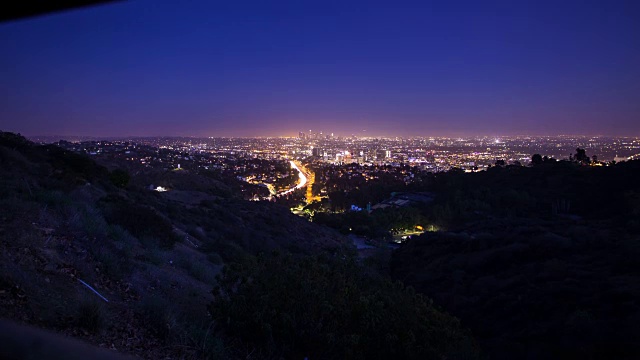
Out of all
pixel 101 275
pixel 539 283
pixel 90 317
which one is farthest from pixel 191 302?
pixel 539 283

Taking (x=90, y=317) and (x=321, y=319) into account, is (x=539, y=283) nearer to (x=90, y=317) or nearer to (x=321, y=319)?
(x=321, y=319)

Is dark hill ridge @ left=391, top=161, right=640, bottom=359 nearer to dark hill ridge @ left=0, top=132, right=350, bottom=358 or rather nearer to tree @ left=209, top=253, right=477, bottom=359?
tree @ left=209, top=253, right=477, bottom=359

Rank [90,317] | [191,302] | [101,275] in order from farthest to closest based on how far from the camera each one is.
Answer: [191,302] → [101,275] → [90,317]

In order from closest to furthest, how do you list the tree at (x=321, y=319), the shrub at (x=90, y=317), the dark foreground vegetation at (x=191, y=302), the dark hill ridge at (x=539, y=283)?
the shrub at (x=90, y=317) < the dark foreground vegetation at (x=191, y=302) < the tree at (x=321, y=319) < the dark hill ridge at (x=539, y=283)

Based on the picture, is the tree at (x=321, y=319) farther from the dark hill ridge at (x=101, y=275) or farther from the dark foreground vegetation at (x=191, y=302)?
the dark hill ridge at (x=101, y=275)

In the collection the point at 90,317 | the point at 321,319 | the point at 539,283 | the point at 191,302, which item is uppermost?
the point at 90,317

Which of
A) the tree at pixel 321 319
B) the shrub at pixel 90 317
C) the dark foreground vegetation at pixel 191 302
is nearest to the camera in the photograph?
the shrub at pixel 90 317

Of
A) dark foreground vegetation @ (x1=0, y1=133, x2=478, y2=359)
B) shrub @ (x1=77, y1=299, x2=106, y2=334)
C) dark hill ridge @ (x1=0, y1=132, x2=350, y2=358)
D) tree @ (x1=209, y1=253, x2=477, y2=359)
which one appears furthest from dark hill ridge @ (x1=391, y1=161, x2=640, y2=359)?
shrub @ (x1=77, y1=299, x2=106, y2=334)

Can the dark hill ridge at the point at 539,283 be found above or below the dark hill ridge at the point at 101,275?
below

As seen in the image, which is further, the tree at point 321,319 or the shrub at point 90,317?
the tree at point 321,319

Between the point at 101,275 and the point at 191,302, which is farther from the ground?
the point at 101,275

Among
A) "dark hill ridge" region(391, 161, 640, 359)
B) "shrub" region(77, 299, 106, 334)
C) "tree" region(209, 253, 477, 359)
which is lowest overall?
"dark hill ridge" region(391, 161, 640, 359)

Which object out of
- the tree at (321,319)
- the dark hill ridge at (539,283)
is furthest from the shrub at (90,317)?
the dark hill ridge at (539,283)
